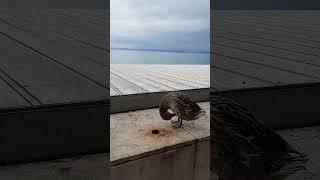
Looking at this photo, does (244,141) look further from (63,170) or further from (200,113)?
(63,170)

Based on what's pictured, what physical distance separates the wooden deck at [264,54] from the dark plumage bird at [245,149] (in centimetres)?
6

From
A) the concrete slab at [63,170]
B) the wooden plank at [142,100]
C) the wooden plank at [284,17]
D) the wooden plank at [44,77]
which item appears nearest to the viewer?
the concrete slab at [63,170]

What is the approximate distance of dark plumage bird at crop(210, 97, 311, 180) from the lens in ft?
2.77

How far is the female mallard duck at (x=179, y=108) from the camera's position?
3.26 feet

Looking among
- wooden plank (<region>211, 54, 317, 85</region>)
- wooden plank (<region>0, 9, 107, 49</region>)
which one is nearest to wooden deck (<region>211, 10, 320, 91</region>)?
wooden plank (<region>211, 54, 317, 85</region>)

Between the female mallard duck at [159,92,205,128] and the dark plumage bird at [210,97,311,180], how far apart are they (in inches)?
4.2

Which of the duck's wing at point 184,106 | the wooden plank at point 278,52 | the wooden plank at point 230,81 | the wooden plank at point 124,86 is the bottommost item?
the duck's wing at point 184,106

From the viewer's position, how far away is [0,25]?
174 centimetres

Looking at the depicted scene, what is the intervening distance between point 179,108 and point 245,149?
0.20 meters

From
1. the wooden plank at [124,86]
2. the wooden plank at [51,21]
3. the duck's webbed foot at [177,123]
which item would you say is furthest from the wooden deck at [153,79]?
the wooden plank at [51,21]

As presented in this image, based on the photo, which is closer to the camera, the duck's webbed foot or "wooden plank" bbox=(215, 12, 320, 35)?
the duck's webbed foot

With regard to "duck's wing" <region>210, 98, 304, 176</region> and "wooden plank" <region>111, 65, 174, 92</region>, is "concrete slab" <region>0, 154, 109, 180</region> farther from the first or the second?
"wooden plank" <region>111, 65, 174, 92</region>

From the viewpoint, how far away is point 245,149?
87 centimetres

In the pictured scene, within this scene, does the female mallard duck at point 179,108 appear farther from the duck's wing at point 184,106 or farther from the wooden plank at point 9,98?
the wooden plank at point 9,98
